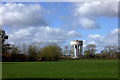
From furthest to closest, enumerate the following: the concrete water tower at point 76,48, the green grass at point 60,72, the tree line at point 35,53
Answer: the concrete water tower at point 76,48
the tree line at point 35,53
the green grass at point 60,72

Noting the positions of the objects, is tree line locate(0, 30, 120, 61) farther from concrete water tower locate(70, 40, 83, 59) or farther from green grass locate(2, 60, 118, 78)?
green grass locate(2, 60, 118, 78)

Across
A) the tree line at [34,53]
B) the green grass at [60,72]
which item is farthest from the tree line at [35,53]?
the green grass at [60,72]

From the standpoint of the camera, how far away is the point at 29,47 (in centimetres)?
5728

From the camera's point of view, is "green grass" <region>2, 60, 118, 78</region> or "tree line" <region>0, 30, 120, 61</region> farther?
"tree line" <region>0, 30, 120, 61</region>

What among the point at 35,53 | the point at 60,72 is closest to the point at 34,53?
the point at 35,53

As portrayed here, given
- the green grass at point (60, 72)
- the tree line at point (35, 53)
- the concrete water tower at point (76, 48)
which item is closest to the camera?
the green grass at point (60, 72)

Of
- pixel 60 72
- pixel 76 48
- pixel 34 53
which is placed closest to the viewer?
pixel 60 72

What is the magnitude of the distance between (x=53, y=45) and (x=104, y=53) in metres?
22.0

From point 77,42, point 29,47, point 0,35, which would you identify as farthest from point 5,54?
point 77,42

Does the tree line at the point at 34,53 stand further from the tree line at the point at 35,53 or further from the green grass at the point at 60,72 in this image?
the green grass at the point at 60,72

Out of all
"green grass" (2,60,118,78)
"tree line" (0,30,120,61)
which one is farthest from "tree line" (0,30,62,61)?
"green grass" (2,60,118,78)

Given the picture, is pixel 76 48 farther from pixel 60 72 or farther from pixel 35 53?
pixel 60 72

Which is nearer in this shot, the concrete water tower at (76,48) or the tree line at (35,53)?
the tree line at (35,53)

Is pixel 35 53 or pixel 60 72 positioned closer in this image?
pixel 60 72
